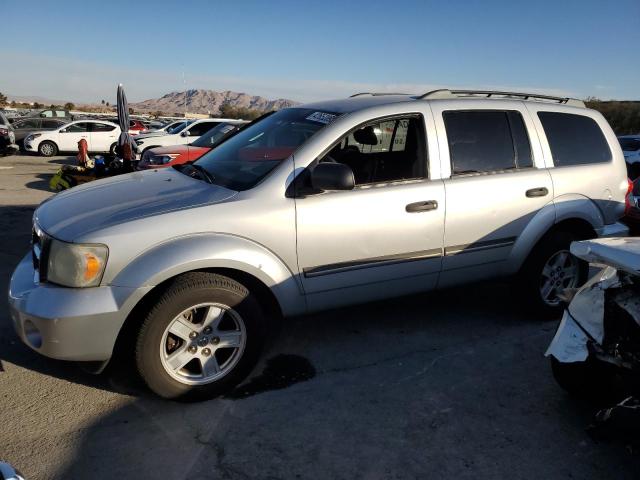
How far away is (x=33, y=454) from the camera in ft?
8.59

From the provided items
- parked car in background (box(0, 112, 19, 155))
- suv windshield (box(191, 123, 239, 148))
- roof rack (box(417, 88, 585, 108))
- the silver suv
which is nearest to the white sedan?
parked car in background (box(0, 112, 19, 155))

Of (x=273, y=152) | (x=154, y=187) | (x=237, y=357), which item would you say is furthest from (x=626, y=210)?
(x=154, y=187)

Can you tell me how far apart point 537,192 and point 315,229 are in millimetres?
1933

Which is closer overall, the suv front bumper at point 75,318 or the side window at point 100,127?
the suv front bumper at point 75,318

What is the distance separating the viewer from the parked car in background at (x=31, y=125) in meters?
21.0

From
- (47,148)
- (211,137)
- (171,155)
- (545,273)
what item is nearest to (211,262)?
(545,273)

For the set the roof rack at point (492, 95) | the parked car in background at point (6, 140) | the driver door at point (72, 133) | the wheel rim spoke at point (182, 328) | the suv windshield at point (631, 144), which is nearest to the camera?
the wheel rim spoke at point (182, 328)

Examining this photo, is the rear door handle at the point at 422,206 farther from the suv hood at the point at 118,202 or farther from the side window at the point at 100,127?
the side window at the point at 100,127

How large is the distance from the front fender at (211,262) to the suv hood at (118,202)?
0.79ft

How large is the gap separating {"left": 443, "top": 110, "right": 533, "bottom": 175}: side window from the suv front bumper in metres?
2.40

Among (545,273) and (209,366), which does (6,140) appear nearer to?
(209,366)

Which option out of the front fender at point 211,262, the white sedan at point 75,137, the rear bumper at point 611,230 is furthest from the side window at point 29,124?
the rear bumper at point 611,230

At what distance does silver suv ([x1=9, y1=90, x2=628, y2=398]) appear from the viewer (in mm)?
2868

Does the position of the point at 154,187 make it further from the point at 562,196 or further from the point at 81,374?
the point at 562,196
